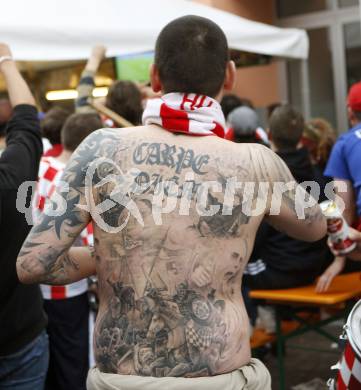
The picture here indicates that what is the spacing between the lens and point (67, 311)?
422cm

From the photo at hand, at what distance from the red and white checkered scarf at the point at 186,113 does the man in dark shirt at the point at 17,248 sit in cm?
70

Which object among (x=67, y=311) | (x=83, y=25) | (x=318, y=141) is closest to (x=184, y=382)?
(x=67, y=311)

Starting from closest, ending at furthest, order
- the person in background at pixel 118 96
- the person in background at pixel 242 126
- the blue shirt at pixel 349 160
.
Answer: the blue shirt at pixel 349 160, the person in background at pixel 118 96, the person in background at pixel 242 126

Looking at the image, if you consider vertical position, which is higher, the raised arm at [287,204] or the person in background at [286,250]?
the raised arm at [287,204]

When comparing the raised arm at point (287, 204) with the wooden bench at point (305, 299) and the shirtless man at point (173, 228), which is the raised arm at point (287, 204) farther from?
the wooden bench at point (305, 299)

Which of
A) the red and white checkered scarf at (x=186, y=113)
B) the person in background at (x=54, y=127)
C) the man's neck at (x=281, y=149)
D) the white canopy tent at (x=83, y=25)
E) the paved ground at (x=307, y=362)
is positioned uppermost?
the white canopy tent at (x=83, y=25)

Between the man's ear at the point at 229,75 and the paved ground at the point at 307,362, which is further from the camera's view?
the paved ground at the point at 307,362

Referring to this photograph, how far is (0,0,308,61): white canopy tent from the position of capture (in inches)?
171

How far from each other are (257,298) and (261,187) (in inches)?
112

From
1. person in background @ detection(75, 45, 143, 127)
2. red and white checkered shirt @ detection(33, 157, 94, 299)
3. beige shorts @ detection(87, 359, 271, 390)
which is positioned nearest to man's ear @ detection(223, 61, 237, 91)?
beige shorts @ detection(87, 359, 271, 390)

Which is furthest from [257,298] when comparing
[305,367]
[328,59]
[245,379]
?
[328,59]

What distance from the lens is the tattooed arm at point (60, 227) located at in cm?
217

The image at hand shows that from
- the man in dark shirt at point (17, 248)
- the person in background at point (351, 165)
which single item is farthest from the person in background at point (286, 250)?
the man in dark shirt at point (17, 248)

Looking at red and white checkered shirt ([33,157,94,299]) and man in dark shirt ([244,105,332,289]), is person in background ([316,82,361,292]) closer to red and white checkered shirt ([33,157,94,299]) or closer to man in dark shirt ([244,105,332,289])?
man in dark shirt ([244,105,332,289])
